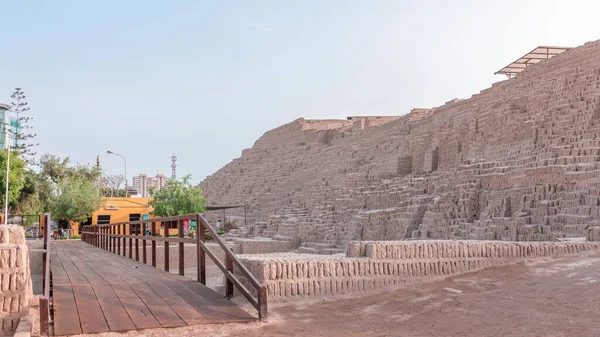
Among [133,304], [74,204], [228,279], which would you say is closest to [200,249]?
[228,279]

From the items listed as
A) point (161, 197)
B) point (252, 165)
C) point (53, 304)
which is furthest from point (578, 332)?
point (252, 165)

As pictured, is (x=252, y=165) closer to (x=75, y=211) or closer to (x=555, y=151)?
(x=75, y=211)

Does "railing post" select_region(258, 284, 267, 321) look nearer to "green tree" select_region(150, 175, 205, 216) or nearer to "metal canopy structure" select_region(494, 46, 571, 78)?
"green tree" select_region(150, 175, 205, 216)

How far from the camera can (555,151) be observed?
16672 millimetres

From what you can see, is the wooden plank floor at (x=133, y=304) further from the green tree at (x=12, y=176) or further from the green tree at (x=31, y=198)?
the green tree at (x=31, y=198)

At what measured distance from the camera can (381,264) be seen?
6.86m

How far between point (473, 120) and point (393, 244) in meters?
22.0

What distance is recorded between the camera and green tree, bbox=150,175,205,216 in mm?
29062

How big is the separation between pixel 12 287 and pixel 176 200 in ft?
82.7

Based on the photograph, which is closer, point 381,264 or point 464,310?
point 464,310

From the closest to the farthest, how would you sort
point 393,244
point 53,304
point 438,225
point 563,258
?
point 53,304, point 393,244, point 563,258, point 438,225

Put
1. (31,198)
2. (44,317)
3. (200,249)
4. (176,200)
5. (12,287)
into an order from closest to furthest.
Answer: (44,317), (12,287), (200,249), (176,200), (31,198)

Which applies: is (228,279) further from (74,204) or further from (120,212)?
(120,212)

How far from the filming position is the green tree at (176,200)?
29062mm
